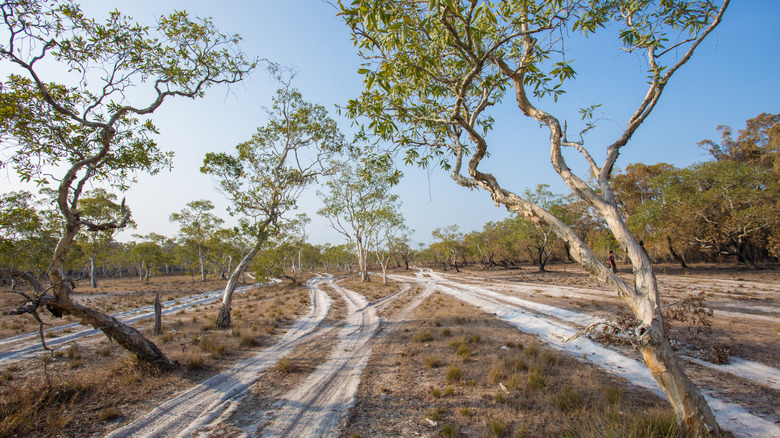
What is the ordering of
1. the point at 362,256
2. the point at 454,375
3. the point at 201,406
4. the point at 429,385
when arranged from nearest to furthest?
the point at 201,406
the point at 429,385
the point at 454,375
the point at 362,256

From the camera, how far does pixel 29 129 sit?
6.39 meters

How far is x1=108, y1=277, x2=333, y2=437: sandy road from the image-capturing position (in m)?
4.61

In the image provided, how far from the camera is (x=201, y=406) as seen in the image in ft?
17.8

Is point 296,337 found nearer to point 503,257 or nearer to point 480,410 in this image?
point 480,410

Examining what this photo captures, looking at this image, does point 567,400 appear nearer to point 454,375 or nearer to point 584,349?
point 454,375

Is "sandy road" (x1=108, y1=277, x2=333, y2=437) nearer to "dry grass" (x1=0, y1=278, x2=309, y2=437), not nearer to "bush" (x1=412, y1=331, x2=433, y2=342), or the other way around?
"dry grass" (x1=0, y1=278, x2=309, y2=437)

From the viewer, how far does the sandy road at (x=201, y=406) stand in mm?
4609

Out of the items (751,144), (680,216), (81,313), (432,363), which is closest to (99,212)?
(81,313)

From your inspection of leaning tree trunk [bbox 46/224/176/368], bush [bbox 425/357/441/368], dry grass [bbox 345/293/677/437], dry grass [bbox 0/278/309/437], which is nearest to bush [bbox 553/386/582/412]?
dry grass [bbox 345/293/677/437]

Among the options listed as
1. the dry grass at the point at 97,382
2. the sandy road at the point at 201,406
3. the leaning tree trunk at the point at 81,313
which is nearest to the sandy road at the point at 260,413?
the sandy road at the point at 201,406

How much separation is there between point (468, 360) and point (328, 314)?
33.6 ft

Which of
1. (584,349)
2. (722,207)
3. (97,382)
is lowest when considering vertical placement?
(584,349)

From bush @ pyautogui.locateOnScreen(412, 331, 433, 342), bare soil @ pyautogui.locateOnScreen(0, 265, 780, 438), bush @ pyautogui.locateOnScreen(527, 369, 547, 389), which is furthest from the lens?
bush @ pyautogui.locateOnScreen(412, 331, 433, 342)

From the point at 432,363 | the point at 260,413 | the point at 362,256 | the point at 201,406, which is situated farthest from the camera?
the point at 362,256
